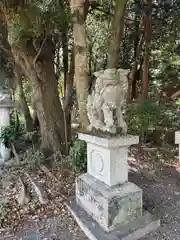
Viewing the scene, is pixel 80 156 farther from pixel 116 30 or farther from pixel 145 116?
pixel 116 30

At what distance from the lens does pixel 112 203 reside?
284 centimetres

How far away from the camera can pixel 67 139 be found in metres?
5.66

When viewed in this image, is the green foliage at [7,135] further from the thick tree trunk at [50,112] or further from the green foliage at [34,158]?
the thick tree trunk at [50,112]

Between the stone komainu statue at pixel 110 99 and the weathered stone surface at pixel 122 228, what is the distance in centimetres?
102

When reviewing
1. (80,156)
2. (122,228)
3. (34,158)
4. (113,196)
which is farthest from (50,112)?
(122,228)

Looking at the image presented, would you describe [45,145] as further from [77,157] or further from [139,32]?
[139,32]

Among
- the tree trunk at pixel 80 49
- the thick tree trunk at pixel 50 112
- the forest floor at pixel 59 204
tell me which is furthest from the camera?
the thick tree trunk at pixel 50 112

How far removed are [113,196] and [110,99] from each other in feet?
3.44

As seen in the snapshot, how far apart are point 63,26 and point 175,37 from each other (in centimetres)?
362

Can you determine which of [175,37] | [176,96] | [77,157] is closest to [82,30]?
[77,157]

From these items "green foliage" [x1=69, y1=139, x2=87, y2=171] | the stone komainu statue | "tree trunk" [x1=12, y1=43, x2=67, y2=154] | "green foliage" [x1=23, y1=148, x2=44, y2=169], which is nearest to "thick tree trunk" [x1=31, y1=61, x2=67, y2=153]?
"tree trunk" [x1=12, y1=43, x2=67, y2=154]

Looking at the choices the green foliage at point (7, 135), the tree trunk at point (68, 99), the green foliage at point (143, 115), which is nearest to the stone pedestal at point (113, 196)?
the green foliage at point (143, 115)

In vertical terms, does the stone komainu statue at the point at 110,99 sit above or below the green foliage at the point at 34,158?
above

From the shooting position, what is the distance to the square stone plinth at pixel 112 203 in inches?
112
